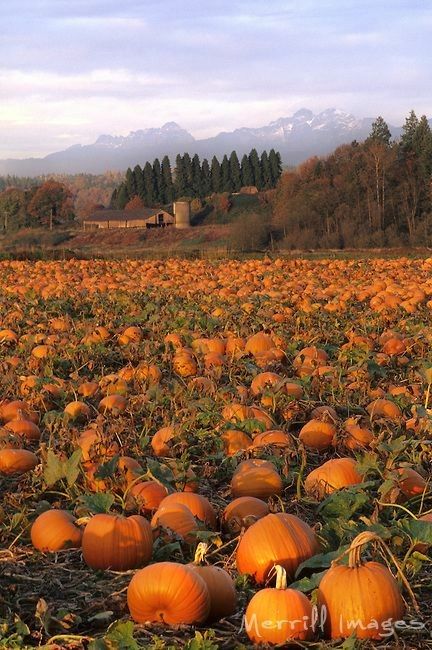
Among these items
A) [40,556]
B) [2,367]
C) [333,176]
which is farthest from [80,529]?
[333,176]

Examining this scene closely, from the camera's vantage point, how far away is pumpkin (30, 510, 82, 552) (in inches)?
136

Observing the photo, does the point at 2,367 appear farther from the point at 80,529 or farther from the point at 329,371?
the point at 80,529

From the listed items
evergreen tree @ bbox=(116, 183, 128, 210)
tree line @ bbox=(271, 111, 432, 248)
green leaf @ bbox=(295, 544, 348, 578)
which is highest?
evergreen tree @ bbox=(116, 183, 128, 210)

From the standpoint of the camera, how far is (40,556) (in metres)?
3.38

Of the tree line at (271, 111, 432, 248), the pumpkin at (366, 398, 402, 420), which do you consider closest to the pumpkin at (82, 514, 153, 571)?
the pumpkin at (366, 398, 402, 420)

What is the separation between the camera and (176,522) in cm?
342

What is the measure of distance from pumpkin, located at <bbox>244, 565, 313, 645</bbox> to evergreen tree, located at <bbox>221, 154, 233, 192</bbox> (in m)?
103

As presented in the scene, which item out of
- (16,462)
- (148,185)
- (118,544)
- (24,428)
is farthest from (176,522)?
(148,185)

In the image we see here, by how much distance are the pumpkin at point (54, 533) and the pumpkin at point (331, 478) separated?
1.21 meters

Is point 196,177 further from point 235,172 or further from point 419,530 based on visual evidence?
point 419,530

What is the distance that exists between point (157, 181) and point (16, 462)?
101 meters

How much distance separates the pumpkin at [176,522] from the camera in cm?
335

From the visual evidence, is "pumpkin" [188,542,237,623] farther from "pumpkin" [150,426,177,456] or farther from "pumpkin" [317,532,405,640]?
"pumpkin" [150,426,177,456]

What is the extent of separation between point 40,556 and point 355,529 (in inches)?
53.7
